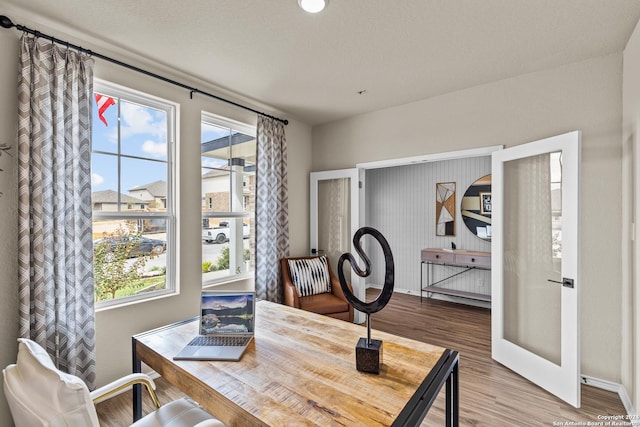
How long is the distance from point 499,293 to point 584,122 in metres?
1.58

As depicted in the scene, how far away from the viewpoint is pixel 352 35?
2152mm

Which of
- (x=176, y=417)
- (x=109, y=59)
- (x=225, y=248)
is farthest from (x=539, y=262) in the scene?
(x=109, y=59)

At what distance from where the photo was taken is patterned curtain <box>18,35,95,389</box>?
1.88 metres

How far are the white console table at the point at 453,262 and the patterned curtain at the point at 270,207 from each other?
2446 millimetres

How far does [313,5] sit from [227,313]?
1846 millimetres

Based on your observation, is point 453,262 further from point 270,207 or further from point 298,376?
point 298,376

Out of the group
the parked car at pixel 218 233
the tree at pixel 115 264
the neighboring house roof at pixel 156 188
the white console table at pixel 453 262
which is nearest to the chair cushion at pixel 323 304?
the parked car at pixel 218 233

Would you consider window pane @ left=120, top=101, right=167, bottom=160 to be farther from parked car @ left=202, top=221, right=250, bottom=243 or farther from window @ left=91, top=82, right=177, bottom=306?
parked car @ left=202, top=221, right=250, bottom=243

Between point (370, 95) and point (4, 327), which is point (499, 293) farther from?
point (4, 327)

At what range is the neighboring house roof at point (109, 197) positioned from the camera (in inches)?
92.0

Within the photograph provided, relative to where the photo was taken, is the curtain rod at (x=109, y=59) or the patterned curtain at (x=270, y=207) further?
the patterned curtain at (x=270, y=207)

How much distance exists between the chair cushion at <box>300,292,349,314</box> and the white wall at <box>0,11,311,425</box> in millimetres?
699

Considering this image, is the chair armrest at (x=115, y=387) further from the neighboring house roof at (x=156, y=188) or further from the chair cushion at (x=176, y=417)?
the neighboring house roof at (x=156, y=188)

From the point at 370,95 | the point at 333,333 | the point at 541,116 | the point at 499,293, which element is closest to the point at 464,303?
the point at 499,293
